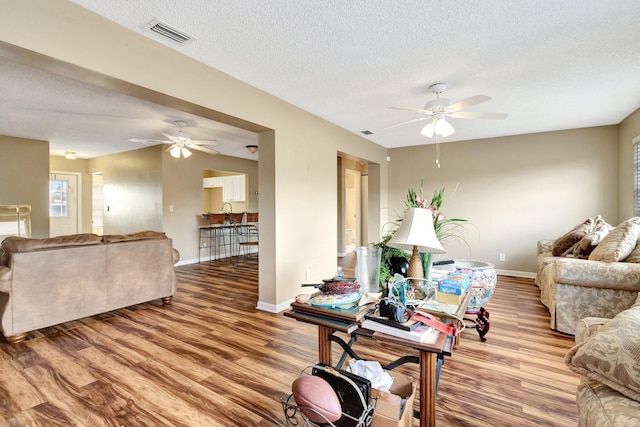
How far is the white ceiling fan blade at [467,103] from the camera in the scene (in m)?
2.47

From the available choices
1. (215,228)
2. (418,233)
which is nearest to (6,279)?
(418,233)

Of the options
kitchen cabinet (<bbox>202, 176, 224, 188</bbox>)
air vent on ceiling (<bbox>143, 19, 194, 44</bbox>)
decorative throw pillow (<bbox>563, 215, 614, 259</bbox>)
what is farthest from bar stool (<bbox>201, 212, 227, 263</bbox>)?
decorative throw pillow (<bbox>563, 215, 614, 259</bbox>)

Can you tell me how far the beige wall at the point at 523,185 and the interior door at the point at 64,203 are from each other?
27.4 feet

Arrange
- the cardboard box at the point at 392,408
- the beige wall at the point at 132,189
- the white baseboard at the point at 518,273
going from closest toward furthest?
1. the cardboard box at the point at 392,408
2. the white baseboard at the point at 518,273
3. the beige wall at the point at 132,189

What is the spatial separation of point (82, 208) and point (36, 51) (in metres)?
7.54

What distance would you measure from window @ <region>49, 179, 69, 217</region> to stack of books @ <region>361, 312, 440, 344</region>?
29.3ft

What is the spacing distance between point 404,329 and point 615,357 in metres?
0.68

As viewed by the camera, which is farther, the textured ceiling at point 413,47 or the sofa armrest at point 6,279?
the sofa armrest at point 6,279

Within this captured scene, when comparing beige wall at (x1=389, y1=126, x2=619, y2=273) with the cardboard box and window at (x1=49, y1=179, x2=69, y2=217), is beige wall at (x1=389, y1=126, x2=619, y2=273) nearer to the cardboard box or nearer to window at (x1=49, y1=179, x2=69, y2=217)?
the cardboard box

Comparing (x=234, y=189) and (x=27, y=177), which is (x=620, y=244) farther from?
(x=27, y=177)

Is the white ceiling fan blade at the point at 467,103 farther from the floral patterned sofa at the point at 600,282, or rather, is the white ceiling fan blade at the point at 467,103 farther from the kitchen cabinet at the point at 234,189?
the kitchen cabinet at the point at 234,189

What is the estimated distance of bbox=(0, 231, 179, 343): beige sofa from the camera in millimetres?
2586

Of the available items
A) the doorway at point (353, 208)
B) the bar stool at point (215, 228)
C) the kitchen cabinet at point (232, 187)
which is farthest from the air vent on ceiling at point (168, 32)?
the doorway at point (353, 208)

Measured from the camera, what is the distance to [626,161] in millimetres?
4051
